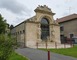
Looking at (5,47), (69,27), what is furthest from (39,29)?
(5,47)

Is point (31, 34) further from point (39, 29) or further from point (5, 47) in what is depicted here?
point (5, 47)

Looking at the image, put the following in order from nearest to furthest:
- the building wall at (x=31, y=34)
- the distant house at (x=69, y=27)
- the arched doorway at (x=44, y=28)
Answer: the building wall at (x=31, y=34) < the arched doorway at (x=44, y=28) < the distant house at (x=69, y=27)

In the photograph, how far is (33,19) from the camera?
35.1 metres

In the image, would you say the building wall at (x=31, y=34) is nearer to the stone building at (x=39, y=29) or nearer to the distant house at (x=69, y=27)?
the stone building at (x=39, y=29)

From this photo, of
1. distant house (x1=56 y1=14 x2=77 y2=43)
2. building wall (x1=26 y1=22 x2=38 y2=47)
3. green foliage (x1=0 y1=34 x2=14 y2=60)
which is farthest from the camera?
distant house (x1=56 y1=14 x2=77 y2=43)

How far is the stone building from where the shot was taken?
110ft

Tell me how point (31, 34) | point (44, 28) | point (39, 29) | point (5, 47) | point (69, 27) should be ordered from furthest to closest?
1. point (69, 27)
2. point (44, 28)
3. point (39, 29)
4. point (31, 34)
5. point (5, 47)

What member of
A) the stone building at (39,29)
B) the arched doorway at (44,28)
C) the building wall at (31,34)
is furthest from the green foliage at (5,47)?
the arched doorway at (44,28)

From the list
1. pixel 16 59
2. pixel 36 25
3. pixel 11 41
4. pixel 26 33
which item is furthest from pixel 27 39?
pixel 11 41

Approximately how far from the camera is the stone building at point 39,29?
3359 cm

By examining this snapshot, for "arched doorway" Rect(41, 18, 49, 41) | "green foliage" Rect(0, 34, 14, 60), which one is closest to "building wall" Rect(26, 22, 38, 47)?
"arched doorway" Rect(41, 18, 49, 41)

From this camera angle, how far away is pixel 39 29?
116 ft

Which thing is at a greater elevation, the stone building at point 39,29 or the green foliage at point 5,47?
the stone building at point 39,29

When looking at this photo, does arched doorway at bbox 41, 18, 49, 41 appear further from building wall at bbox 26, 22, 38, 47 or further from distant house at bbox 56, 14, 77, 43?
distant house at bbox 56, 14, 77, 43
